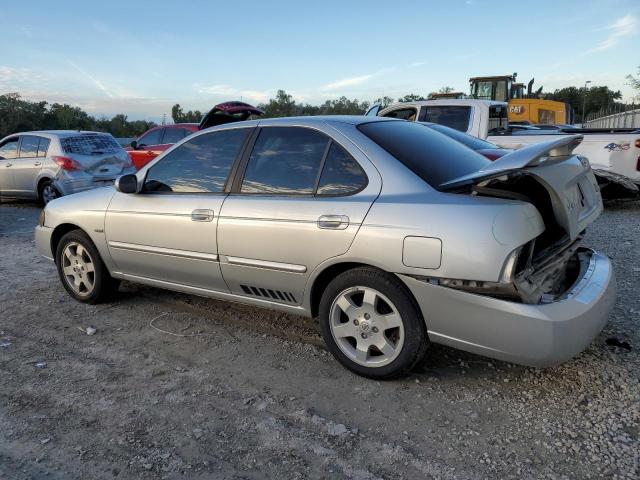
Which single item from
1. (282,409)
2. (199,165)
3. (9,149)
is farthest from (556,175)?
(9,149)

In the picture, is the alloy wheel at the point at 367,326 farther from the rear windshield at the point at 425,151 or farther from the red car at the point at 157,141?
the red car at the point at 157,141

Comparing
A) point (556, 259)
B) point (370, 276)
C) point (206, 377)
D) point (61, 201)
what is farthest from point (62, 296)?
point (556, 259)

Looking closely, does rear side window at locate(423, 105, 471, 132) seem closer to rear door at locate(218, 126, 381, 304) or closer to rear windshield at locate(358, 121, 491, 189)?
rear windshield at locate(358, 121, 491, 189)

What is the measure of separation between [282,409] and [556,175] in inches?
80.4

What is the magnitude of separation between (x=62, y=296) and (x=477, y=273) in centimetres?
411

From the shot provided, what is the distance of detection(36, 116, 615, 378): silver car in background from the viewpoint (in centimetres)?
267

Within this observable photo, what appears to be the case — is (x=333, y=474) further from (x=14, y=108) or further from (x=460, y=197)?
(x=14, y=108)

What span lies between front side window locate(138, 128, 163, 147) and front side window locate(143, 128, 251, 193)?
374 inches

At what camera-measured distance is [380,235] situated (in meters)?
2.92

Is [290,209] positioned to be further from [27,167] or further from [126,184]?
[27,167]

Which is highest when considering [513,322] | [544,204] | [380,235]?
[544,204]

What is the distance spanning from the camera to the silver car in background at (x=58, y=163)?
980 cm

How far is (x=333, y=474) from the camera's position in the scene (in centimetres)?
236

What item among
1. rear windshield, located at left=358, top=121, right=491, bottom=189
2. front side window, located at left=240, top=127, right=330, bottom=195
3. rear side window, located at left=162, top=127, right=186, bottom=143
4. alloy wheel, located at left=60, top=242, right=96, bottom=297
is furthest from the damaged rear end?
rear side window, located at left=162, top=127, right=186, bottom=143
